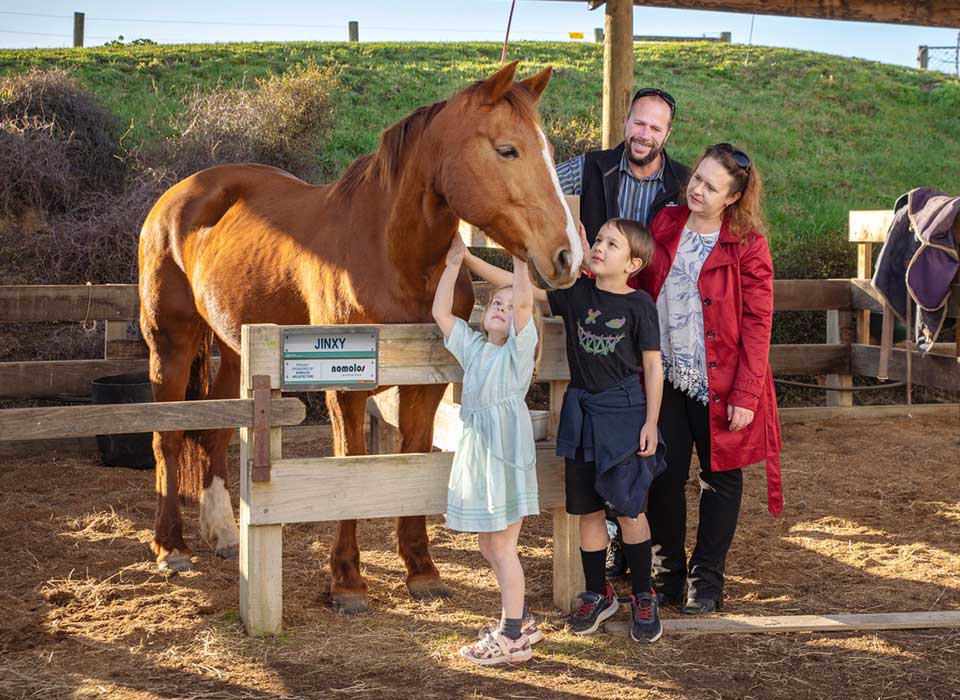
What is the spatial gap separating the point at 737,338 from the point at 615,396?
53 cm

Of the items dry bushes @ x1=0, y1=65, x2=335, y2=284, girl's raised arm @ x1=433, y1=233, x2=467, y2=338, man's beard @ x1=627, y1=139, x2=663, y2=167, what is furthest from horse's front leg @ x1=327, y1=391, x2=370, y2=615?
dry bushes @ x1=0, y1=65, x2=335, y2=284

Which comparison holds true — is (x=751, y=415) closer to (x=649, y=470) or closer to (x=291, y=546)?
(x=649, y=470)

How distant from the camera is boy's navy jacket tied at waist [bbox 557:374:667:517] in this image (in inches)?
125

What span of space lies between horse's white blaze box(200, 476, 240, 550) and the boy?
1803 millimetres

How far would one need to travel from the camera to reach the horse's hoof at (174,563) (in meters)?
4.06

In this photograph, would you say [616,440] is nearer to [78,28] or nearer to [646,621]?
[646,621]

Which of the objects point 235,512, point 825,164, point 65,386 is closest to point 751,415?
point 235,512

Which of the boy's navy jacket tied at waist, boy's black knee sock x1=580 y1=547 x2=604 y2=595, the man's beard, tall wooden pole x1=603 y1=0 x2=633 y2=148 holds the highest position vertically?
tall wooden pole x1=603 y1=0 x2=633 y2=148

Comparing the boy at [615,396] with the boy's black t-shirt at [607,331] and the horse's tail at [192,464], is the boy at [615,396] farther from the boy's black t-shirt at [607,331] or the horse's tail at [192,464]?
the horse's tail at [192,464]

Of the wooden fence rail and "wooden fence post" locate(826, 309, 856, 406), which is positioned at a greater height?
→ "wooden fence post" locate(826, 309, 856, 406)

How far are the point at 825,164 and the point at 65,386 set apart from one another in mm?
13484

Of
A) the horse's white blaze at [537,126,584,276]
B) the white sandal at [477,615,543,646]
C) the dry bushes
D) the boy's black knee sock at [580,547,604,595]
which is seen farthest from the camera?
the dry bushes

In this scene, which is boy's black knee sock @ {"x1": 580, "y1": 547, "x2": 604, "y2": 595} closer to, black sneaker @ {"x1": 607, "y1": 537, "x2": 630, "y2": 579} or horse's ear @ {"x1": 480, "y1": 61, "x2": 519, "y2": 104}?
black sneaker @ {"x1": 607, "y1": 537, "x2": 630, "y2": 579}

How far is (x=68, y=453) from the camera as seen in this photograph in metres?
6.22
